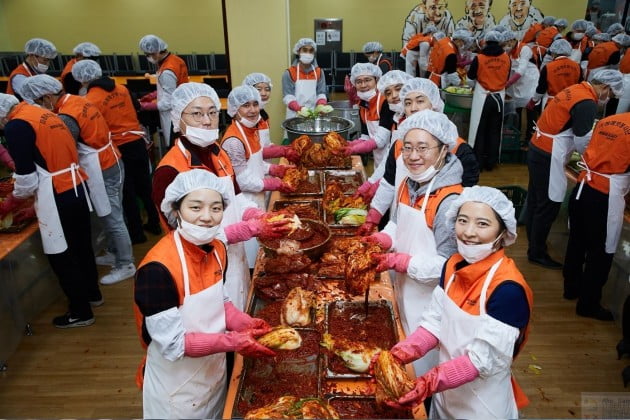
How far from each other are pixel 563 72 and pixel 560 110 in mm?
2464

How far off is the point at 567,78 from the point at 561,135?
8.03 feet

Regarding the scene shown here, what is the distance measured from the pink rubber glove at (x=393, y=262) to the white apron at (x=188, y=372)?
1.03 m

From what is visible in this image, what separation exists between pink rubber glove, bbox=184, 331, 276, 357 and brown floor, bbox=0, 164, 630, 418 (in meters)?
1.85

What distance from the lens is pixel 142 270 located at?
85.0 inches

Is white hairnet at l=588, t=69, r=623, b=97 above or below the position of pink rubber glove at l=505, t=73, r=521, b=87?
above

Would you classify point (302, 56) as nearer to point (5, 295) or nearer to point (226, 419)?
point (5, 295)

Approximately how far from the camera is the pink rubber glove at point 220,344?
2238 millimetres

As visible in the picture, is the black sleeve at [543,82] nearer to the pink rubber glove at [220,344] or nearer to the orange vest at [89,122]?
the orange vest at [89,122]

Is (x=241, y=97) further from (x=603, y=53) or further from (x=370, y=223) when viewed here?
(x=603, y=53)

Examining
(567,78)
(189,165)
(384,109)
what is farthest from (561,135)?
(189,165)

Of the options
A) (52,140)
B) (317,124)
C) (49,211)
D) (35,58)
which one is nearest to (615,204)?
(317,124)

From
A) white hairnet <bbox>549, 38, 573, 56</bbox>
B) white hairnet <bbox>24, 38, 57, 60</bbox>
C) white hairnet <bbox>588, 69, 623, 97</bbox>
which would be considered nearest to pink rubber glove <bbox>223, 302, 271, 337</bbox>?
white hairnet <bbox>588, 69, 623, 97</bbox>

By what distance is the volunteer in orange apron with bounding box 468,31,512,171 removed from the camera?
795 cm

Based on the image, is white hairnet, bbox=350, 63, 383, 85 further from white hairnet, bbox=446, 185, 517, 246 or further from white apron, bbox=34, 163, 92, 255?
white hairnet, bbox=446, 185, 517, 246
